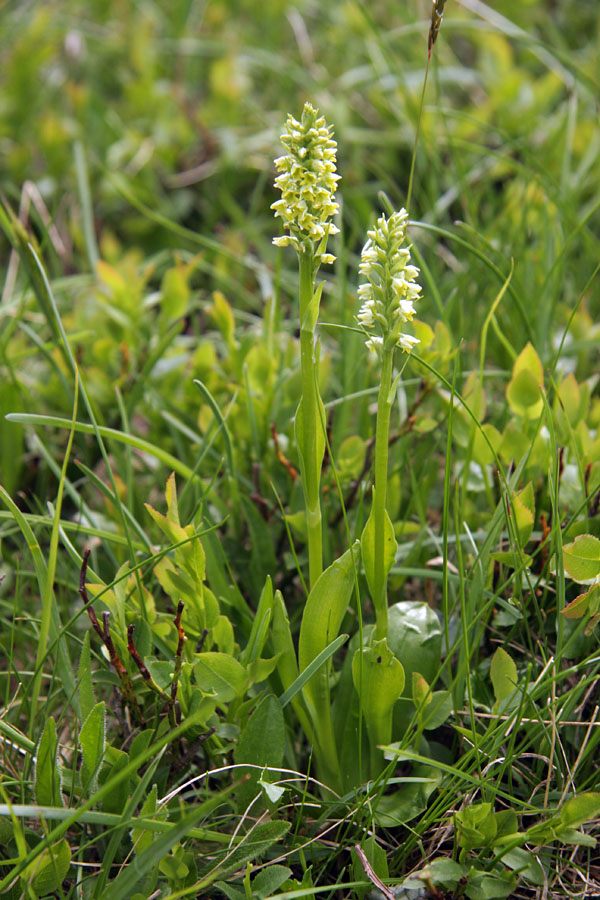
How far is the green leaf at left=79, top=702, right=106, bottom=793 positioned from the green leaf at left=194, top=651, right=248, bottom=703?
175 millimetres

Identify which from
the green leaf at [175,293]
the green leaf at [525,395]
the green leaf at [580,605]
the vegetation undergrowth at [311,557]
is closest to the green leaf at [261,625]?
the vegetation undergrowth at [311,557]

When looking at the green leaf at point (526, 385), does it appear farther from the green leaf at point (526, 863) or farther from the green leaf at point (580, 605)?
the green leaf at point (526, 863)

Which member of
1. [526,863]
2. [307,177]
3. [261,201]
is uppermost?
[307,177]

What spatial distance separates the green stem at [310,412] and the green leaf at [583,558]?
464 millimetres

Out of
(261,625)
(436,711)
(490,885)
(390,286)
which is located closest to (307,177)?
(390,286)

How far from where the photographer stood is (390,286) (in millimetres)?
1169

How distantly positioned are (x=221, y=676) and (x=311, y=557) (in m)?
0.26

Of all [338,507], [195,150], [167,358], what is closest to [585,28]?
[195,150]

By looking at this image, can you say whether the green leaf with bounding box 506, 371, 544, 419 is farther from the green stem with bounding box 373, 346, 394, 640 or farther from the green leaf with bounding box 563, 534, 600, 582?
the green stem with bounding box 373, 346, 394, 640

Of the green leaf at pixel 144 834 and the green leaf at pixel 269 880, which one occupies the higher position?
the green leaf at pixel 144 834

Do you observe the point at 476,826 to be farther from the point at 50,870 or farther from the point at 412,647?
the point at 50,870

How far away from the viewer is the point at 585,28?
425 cm

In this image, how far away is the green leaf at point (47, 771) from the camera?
48.8 inches

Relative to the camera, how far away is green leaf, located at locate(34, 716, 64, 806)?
4.07ft
